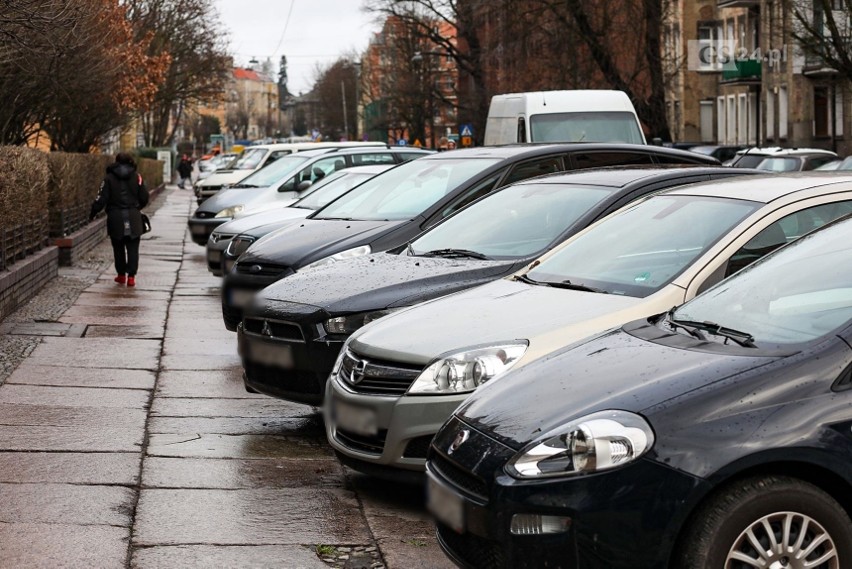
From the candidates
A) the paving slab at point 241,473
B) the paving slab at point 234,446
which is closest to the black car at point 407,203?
the paving slab at point 234,446

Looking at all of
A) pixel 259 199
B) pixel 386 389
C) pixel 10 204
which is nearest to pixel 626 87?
pixel 259 199

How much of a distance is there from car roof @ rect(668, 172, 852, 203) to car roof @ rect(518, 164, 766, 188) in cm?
91

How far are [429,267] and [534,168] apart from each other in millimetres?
2529

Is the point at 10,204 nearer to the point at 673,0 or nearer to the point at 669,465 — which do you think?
the point at 669,465

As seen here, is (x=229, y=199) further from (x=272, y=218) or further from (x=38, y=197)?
(x=272, y=218)

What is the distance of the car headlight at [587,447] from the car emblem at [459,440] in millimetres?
343

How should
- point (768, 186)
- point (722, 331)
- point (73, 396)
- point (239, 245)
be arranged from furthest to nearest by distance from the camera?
1. point (239, 245)
2. point (73, 396)
3. point (768, 186)
4. point (722, 331)

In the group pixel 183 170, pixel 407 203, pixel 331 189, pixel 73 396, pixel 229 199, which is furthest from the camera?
Answer: pixel 183 170

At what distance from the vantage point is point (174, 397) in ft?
31.1

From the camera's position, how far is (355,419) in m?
6.40

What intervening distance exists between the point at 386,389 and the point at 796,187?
222 centimetres

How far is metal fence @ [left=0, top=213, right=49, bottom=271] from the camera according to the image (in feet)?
45.0

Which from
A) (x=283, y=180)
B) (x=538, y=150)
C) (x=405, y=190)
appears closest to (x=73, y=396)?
(x=405, y=190)

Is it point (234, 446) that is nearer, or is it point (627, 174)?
point (234, 446)
